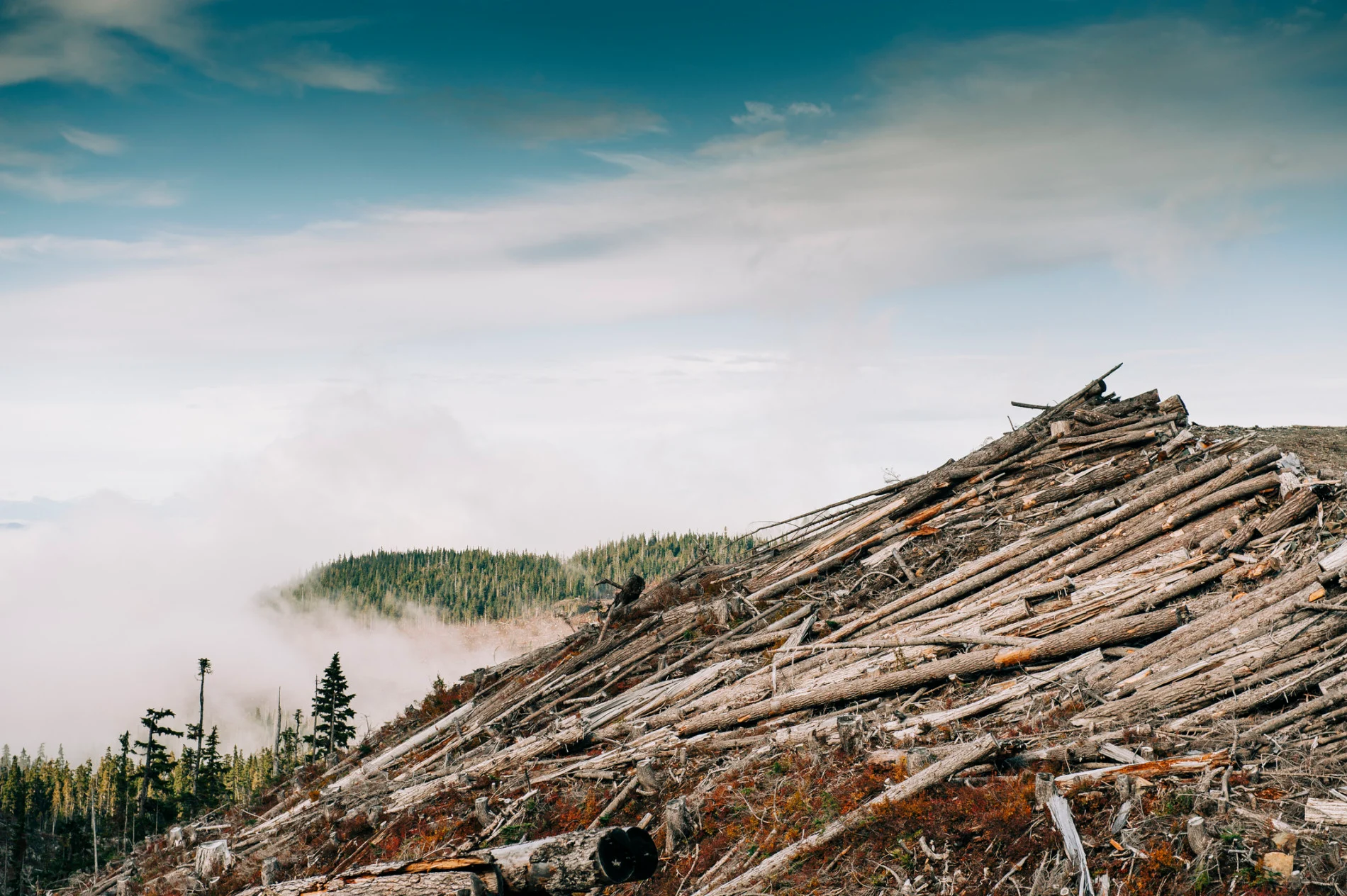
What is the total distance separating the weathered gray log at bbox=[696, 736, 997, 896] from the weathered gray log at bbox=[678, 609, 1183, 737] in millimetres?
2491

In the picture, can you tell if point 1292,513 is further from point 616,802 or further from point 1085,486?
point 616,802

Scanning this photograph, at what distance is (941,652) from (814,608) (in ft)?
10.1

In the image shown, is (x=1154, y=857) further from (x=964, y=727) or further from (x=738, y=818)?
(x=738, y=818)

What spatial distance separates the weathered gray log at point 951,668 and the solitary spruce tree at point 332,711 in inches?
2120

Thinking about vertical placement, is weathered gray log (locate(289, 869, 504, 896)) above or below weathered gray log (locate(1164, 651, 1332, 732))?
below

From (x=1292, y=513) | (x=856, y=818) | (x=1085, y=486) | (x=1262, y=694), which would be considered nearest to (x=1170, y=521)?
(x=1292, y=513)

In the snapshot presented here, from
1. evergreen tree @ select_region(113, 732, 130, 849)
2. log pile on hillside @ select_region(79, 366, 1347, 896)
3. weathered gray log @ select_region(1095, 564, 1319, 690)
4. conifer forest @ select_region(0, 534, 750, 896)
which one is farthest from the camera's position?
evergreen tree @ select_region(113, 732, 130, 849)

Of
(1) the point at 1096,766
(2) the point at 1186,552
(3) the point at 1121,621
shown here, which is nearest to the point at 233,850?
(1) the point at 1096,766

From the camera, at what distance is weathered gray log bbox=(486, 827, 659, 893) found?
18.8 ft

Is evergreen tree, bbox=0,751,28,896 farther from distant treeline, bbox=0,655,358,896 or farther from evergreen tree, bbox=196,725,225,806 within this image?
evergreen tree, bbox=196,725,225,806

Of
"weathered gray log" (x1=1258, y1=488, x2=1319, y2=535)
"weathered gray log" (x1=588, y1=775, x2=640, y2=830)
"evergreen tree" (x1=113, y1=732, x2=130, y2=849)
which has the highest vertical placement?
"weathered gray log" (x1=1258, y1=488, x2=1319, y2=535)

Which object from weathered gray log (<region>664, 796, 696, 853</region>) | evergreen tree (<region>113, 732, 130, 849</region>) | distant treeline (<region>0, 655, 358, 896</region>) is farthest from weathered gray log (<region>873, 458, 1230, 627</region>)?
evergreen tree (<region>113, 732, 130, 849</region>)

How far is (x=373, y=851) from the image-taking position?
1270 centimetres

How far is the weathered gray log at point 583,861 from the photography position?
5.73 meters
